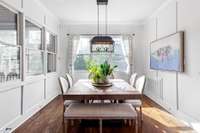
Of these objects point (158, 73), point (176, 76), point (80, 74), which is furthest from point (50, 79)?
point (176, 76)

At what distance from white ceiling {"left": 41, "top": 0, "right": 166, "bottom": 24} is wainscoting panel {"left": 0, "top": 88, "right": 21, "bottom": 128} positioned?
242 centimetres

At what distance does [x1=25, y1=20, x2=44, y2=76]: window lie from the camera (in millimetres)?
4613

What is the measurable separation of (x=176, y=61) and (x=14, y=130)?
10.8 ft

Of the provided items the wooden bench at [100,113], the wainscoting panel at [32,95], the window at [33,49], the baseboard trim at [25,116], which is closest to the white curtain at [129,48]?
the window at [33,49]

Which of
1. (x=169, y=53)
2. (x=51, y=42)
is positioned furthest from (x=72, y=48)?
(x=169, y=53)

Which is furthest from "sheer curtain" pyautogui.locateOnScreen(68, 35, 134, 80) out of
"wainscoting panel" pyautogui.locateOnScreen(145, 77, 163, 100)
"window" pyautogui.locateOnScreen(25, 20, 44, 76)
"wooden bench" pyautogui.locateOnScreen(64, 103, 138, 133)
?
Answer: "wooden bench" pyautogui.locateOnScreen(64, 103, 138, 133)

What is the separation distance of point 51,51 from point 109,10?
223 cm

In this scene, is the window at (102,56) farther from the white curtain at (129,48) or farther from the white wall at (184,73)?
the white wall at (184,73)

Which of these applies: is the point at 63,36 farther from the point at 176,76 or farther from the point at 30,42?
the point at 176,76

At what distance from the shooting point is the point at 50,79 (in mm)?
6508

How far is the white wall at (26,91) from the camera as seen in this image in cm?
340

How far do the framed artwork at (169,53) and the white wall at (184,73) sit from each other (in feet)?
0.42

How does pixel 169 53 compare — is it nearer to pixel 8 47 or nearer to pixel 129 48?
pixel 129 48

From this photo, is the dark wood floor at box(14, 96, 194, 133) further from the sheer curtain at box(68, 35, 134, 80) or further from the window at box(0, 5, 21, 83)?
the sheer curtain at box(68, 35, 134, 80)
